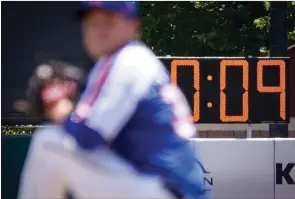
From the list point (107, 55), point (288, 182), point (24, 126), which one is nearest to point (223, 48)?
point (288, 182)

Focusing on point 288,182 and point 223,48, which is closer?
point 288,182

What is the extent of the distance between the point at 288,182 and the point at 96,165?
572 cm

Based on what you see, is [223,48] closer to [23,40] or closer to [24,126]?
[24,126]

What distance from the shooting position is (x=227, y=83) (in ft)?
22.6

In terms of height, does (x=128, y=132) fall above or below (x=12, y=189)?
above

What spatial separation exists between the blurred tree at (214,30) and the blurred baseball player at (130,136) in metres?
12.7

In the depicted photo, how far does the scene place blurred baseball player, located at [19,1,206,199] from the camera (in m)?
1.51

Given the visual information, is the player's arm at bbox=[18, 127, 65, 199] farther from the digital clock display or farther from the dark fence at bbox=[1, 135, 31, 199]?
the digital clock display

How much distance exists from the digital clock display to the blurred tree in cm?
729

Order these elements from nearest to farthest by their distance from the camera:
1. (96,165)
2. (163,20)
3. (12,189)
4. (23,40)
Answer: (96,165) → (23,40) → (12,189) → (163,20)

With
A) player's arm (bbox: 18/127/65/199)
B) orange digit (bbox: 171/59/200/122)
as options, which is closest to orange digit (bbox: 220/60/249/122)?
orange digit (bbox: 171/59/200/122)

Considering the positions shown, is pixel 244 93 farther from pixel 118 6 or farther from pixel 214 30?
pixel 214 30

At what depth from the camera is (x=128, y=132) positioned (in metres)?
1.53

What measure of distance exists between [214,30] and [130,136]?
13.7 meters
